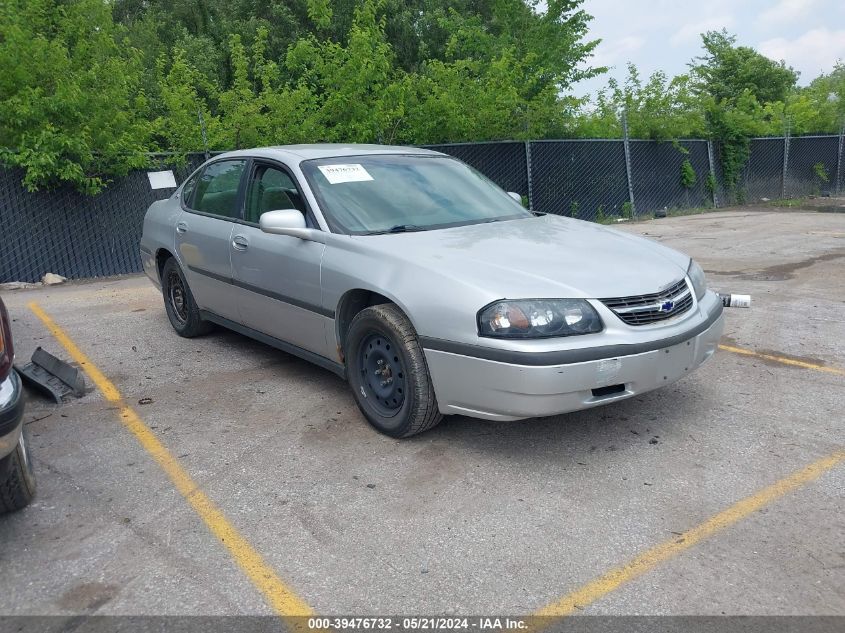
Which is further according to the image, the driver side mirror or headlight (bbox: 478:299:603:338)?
the driver side mirror

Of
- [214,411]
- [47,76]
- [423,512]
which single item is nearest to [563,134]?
[47,76]

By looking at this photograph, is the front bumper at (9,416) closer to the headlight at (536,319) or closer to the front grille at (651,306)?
the headlight at (536,319)

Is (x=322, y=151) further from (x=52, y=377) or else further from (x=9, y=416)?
(x=9, y=416)

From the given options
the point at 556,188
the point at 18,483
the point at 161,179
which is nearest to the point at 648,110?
the point at 556,188

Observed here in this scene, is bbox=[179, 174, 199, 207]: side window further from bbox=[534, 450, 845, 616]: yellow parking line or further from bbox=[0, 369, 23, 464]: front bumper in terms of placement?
bbox=[534, 450, 845, 616]: yellow parking line

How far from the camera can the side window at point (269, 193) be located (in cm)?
A: 487

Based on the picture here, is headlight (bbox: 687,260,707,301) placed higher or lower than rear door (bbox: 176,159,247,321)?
lower

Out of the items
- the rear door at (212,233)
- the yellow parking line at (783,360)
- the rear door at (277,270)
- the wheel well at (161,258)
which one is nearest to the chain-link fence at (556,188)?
the wheel well at (161,258)

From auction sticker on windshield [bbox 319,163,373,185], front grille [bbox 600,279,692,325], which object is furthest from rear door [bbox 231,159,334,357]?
front grille [bbox 600,279,692,325]

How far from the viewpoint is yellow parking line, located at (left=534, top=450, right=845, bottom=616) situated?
270 cm

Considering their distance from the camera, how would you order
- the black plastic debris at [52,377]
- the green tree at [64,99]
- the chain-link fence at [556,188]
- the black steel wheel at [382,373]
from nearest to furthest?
the black steel wheel at [382,373] < the black plastic debris at [52,377] < the green tree at [64,99] < the chain-link fence at [556,188]

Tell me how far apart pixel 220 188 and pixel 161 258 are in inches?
49.3

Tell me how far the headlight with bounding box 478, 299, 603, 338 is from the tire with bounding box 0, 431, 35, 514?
6.93 feet

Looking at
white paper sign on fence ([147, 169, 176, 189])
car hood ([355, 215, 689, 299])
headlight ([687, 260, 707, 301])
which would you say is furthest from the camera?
white paper sign on fence ([147, 169, 176, 189])
